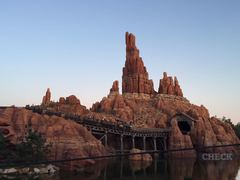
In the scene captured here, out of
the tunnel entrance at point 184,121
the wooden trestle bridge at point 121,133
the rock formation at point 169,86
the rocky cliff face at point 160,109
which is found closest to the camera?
the wooden trestle bridge at point 121,133

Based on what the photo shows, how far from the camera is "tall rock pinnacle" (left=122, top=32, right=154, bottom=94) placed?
100125 mm

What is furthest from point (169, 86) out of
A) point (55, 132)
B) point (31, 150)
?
point (31, 150)

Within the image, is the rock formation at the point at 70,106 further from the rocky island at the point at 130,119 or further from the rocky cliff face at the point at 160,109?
the rocky cliff face at the point at 160,109

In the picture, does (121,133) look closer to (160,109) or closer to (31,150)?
(31,150)

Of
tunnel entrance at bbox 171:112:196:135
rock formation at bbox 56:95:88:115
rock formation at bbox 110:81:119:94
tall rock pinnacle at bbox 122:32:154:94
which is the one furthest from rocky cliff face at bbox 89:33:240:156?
rock formation at bbox 56:95:88:115

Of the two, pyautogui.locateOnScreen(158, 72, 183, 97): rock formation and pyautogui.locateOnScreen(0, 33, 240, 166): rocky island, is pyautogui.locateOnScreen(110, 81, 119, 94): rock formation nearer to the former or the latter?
pyautogui.locateOnScreen(0, 33, 240, 166): rocky island

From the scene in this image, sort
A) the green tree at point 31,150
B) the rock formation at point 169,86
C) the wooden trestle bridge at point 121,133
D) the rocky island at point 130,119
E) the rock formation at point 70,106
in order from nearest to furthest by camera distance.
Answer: the green tree at point 31,150 → the rocky island at point 130,119 → the wooden trestle bridge at point 121,133 → the rock formation at point 70,106 → the rock formation at point 169,86

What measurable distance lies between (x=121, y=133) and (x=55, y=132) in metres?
19.9

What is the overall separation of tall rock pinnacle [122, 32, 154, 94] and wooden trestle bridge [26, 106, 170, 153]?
108 feet

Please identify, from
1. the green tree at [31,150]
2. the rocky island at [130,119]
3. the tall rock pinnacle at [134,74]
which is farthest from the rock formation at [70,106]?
the green tree at [31,150]

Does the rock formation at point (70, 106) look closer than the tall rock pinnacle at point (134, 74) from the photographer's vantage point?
Yes

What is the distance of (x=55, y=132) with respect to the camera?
40.5m

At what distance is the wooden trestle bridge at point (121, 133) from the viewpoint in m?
51.9

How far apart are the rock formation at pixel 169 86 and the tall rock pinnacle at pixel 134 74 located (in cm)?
369
